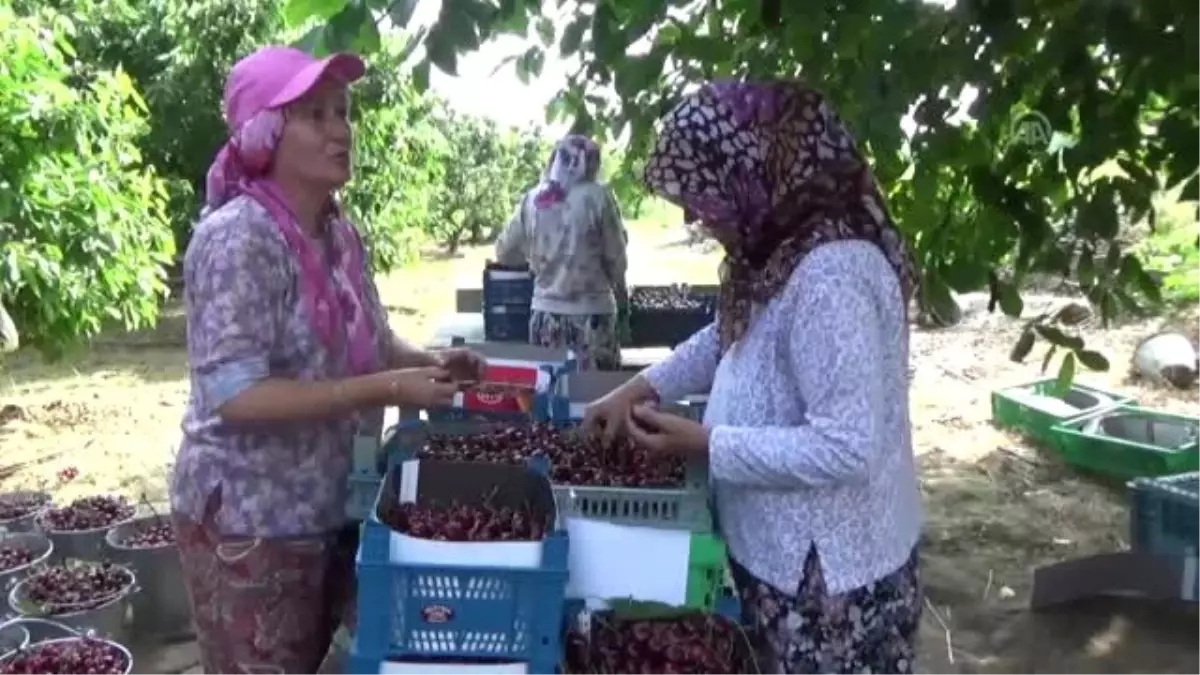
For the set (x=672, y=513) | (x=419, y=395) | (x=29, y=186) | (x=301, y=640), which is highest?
(x=29, y=186)

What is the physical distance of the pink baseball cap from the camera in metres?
2.15

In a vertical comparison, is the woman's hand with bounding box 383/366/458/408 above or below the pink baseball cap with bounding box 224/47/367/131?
below

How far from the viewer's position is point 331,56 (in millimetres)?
2105

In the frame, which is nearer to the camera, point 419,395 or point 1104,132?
point 419,395

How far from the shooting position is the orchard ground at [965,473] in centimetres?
438

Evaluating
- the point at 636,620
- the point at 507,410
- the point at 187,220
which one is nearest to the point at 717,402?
the point at 636,620

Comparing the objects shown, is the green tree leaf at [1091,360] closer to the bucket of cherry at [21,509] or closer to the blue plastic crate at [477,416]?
the blue plastic crate at [477,416]

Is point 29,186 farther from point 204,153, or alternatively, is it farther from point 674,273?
point 674,273

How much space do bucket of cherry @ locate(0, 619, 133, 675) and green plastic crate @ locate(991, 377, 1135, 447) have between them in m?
4.77

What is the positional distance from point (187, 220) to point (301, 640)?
8.42 m

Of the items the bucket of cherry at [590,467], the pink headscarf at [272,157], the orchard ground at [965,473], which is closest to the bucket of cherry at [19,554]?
the orchard ground at [965,473]

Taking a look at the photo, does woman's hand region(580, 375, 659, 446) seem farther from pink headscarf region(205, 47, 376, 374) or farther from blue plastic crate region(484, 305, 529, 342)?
blue plastic crate region(484, 305, 529, 342)

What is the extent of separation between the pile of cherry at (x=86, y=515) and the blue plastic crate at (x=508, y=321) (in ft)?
7.14

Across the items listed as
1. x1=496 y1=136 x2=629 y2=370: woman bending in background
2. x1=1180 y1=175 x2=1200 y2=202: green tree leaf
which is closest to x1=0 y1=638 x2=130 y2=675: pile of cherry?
x1=1180 y1=175 x2=1200 y2=202: green tree leaf
